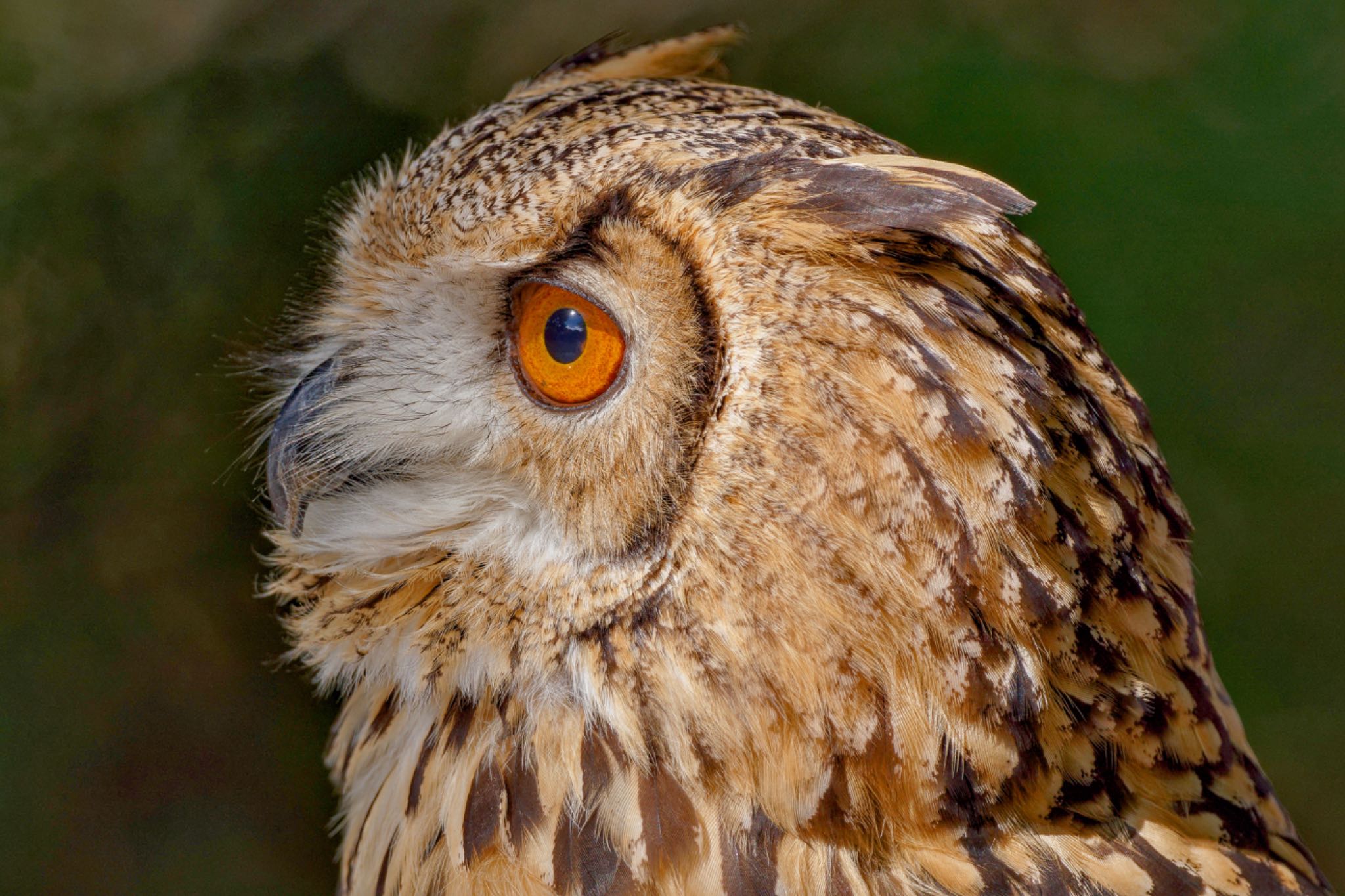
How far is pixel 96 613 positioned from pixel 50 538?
168mm

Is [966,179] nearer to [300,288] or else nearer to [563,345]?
[563,345]

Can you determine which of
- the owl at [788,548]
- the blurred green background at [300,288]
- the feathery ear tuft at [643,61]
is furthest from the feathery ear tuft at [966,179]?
the blurred green background at [300,288]

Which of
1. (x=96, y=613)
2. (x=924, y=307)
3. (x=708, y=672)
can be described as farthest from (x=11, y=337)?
(x=924, y=307)

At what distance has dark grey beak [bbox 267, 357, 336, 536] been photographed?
Answer: 3.77 feet

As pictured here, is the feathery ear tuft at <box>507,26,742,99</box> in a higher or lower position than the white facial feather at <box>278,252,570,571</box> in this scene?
higher

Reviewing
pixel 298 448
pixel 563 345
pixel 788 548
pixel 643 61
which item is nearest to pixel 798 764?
pixel 788 548

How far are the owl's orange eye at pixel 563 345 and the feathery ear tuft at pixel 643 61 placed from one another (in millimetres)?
356

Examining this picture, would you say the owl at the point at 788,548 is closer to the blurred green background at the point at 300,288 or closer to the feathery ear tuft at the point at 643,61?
the feathery ear tuft at the point at 643,61

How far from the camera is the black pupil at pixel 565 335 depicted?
0.94 meters

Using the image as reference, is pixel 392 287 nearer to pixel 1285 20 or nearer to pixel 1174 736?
pixel 1174 736

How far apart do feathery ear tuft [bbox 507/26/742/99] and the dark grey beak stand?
39cm

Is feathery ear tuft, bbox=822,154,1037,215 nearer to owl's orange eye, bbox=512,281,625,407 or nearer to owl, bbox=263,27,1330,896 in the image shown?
owl, bbox=263,27,1330,896

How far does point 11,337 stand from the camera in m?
1.32

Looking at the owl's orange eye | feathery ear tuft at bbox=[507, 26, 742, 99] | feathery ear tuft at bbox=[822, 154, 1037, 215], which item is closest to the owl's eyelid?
the owl's orange eye
